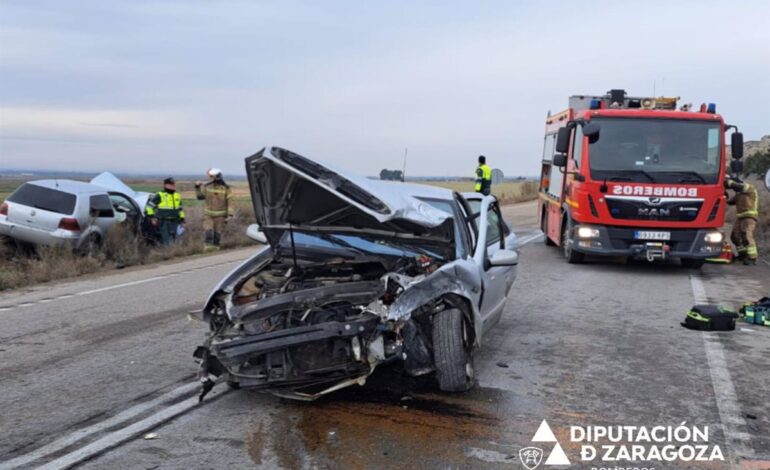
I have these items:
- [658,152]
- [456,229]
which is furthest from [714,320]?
[658,152]

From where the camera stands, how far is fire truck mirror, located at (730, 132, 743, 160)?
12.2 m

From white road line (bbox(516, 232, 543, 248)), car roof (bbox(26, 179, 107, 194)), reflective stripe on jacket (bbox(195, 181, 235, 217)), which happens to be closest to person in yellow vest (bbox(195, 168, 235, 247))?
reflective stripe on jacket (bbox(195, 181, 235, 217))

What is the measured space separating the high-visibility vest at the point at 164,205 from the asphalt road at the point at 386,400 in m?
8.13

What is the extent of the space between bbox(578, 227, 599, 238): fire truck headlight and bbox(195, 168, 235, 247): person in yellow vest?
8543 millimetres

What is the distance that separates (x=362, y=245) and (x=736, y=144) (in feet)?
29.3

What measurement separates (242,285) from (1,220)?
1053 centimetres

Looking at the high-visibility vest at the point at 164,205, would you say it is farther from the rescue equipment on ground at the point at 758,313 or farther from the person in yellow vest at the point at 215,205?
the rescue equipment on ground at the point at 758,313

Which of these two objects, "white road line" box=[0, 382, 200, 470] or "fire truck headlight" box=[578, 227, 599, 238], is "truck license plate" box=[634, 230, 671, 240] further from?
"white road line" box=[0, 382, 200, 470]

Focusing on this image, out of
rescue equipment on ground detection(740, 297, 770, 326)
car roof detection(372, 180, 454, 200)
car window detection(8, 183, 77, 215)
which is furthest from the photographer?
car window detection(8, 183, 77, 215)

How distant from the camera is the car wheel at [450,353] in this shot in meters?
5.14

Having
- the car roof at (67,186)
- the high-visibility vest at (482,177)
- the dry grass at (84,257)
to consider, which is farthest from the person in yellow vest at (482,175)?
the car roof at (67,186)

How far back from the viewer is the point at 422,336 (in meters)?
5.22

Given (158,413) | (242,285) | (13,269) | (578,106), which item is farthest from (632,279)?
(13,269)

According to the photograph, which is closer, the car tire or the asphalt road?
the asphalt road
